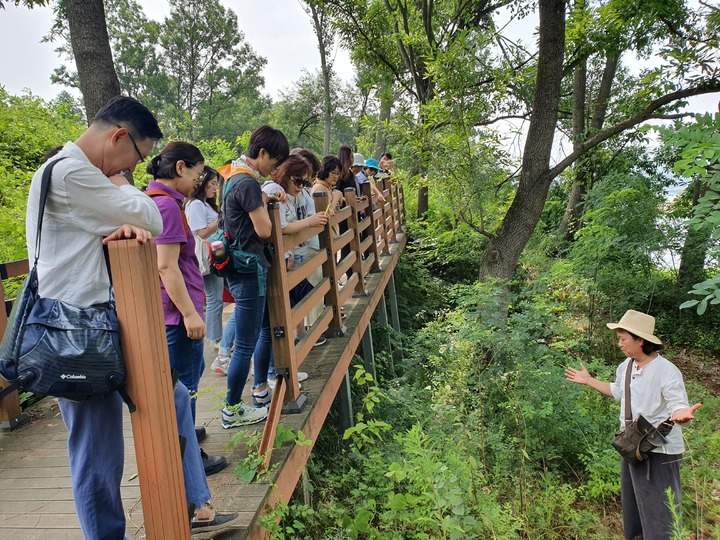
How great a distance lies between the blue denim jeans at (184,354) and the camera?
2348 mm

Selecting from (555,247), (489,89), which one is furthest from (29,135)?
(555,247)

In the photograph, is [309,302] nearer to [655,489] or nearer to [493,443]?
[493,443]

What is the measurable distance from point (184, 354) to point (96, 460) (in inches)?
33.5

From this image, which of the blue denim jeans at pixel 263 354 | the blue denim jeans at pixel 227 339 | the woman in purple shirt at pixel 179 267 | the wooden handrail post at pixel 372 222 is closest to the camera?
the woman in purple shirt at pixel 179 267

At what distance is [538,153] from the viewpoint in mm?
7219

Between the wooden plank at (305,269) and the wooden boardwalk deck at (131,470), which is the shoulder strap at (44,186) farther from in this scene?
the wooden plank at (305,269)

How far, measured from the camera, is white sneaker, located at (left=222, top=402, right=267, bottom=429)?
2994 millimetres

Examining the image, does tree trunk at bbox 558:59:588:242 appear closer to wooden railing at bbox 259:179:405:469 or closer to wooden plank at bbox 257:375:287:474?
wooden railing at bbox 259:179:405:469

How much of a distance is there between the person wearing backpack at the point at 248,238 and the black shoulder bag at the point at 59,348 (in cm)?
128

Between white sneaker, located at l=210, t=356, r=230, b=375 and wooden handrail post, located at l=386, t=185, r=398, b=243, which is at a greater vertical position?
wooden handrail post, located at l=386, t=185, r=398, b=243

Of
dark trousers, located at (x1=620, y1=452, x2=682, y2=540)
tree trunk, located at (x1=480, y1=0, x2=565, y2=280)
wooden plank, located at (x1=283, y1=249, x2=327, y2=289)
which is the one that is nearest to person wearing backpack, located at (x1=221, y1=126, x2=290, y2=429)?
wooden plank, located at (x1=283, y1=249, x2=327, y2=289)

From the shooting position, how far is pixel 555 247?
11.1 metres

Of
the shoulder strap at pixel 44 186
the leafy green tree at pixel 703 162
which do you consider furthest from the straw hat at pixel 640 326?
the shoulder strap at pixel 44 186

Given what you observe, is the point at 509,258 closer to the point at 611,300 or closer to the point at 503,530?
the point at 611,300
